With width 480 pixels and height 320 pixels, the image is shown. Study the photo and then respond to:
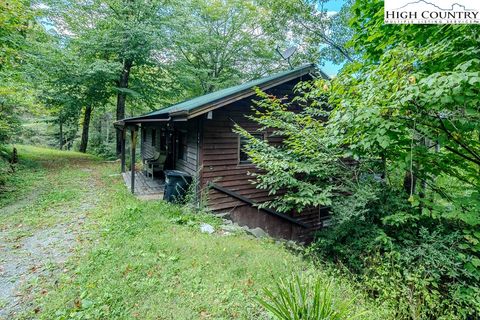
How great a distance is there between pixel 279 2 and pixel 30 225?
38.9 ft

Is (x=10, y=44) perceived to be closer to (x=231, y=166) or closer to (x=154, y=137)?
(x=154, y=137)

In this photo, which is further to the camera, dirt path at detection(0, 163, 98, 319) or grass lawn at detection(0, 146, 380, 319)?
dirt path at detection(0, 163, 98, 319)

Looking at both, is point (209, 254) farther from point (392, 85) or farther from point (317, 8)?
point (317, 8)

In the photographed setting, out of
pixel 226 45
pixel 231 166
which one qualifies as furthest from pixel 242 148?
pixel 226 45

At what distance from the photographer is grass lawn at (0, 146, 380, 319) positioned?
2.96 meters

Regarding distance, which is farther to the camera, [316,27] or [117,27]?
[117,27]

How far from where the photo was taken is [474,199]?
3.67m

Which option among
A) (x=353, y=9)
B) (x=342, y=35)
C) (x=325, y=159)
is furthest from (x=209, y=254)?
(x=342, y=35)

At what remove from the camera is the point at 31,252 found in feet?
14.8

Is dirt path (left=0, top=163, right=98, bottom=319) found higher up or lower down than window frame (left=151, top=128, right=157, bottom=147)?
lower down

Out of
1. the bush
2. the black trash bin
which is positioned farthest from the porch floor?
the bush

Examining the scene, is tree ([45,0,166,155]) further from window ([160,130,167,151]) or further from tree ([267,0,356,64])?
tree ([267,0,356,64])

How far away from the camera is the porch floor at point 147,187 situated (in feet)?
25.5

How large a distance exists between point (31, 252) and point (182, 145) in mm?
5048
